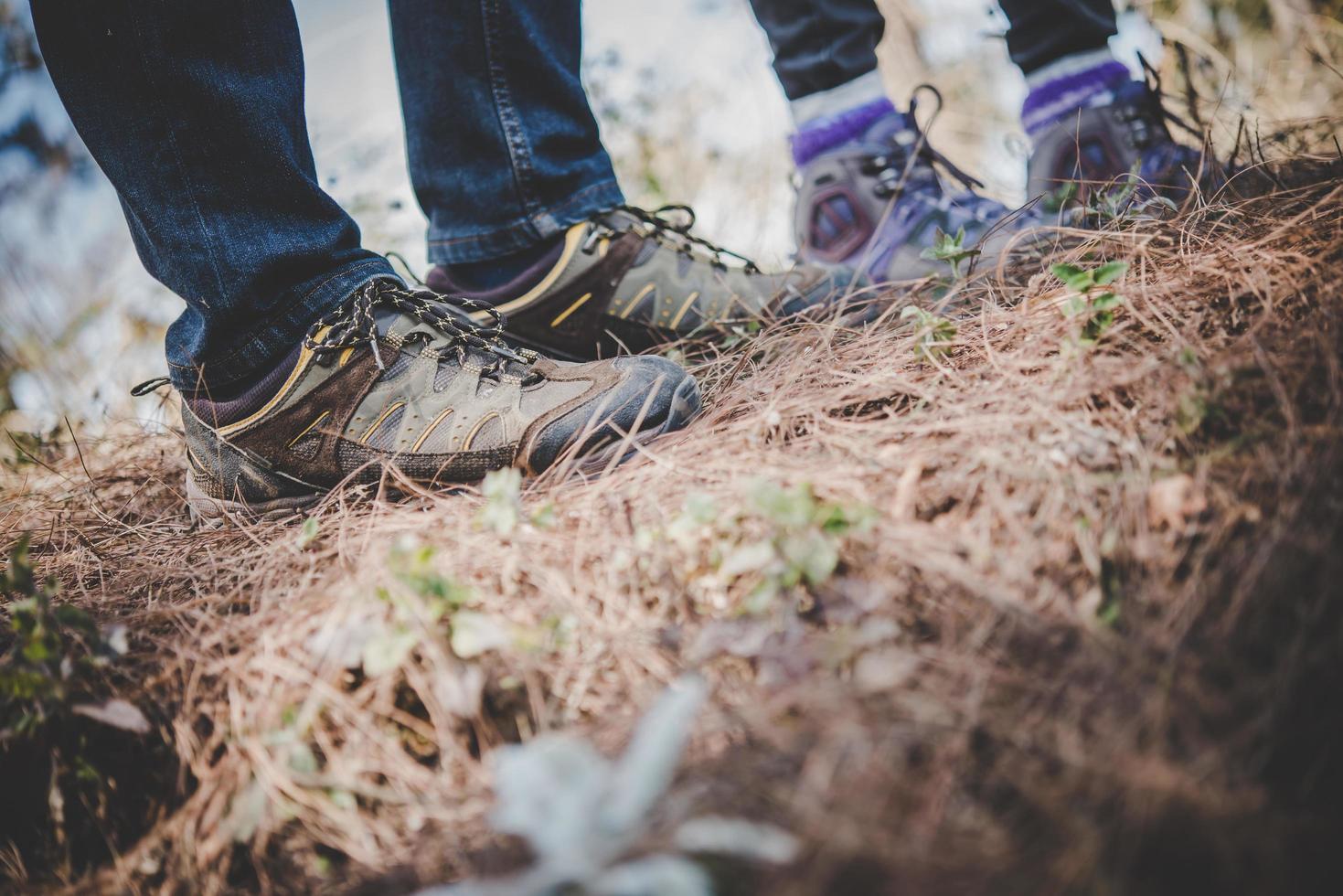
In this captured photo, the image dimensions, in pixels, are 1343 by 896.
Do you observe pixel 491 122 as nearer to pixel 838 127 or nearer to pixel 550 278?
pixel 550 278

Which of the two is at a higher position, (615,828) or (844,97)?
(844,97)

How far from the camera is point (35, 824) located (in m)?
0.77

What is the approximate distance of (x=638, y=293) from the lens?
164 cm

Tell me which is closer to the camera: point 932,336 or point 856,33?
point 932,336

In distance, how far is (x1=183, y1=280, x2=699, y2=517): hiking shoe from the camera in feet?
3.83

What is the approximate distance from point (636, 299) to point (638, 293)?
0.05 ft

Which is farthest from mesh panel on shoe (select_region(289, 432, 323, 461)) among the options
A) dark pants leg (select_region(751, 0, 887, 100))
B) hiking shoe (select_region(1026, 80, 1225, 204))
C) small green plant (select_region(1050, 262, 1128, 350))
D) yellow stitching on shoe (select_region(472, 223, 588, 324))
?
hiking shoe (select_region(1026, 80, 1225, 204))

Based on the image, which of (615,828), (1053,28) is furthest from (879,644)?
(1053,28)

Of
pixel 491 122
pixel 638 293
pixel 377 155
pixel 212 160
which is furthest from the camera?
pixel 377 155

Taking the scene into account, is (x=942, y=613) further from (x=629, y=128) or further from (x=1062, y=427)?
(x=629, y=128)

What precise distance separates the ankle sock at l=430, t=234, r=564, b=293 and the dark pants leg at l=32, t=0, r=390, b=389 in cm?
40

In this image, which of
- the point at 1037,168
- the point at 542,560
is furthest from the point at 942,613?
the point at 1037,168

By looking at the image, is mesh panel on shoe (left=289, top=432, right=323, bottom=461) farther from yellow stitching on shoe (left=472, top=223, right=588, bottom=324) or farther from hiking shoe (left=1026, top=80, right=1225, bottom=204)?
hiking shoe (left=1026, top=80, right=1225, bottom=204)

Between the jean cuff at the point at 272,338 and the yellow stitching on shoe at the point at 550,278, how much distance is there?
0.40 metres
